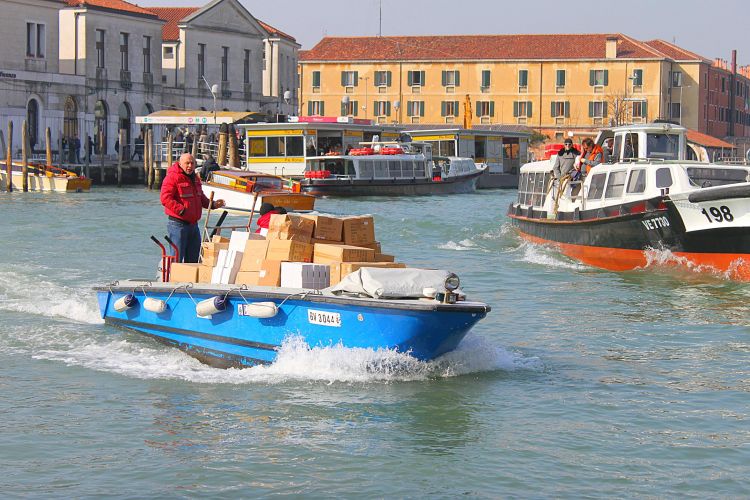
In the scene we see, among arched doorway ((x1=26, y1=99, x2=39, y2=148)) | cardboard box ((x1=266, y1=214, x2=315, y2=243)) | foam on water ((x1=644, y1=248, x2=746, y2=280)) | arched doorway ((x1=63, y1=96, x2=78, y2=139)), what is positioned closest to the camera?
cardboard box ((x1=266, y1=214, x2=315, y2=243))

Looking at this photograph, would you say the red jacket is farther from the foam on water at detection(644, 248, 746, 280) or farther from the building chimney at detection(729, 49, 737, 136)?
the building chimney at detection(729, 49, 737, 136)

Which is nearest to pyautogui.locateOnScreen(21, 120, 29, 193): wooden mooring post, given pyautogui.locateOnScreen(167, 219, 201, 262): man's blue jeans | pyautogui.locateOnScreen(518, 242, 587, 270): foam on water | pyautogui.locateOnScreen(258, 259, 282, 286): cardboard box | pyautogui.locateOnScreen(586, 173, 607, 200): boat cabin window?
pyautogui.locateOnScreen(518, 242, 587, 270): foam on water

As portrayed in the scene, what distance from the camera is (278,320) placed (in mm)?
11859

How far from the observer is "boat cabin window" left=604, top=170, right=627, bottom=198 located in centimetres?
2272

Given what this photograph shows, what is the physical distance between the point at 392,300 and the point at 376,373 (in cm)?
Answer: 82

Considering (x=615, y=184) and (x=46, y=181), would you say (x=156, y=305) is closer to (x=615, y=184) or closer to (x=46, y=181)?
(x=615, y=184)

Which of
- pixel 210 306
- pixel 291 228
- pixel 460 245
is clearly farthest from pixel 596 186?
pixel 210 306

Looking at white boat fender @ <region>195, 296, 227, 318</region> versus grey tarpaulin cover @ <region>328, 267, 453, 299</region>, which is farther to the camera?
white boat fender @ <region>195, 296, 227, 318</region>

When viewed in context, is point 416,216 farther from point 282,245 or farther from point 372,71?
point 372,71

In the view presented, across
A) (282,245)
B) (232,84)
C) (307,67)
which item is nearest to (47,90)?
(232,84)

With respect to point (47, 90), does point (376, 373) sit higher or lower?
lower

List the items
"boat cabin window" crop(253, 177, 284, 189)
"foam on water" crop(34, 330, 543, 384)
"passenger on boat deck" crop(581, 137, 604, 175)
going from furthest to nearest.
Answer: "boat cabin window" crop(253, 177, 284, 189) → "passenger on boat deck" crop(581, 137, 604, 175) → "foam on water" crop(34, 330, 543, 384)

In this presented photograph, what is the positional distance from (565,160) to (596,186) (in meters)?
2.04

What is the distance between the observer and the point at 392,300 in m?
11.1
